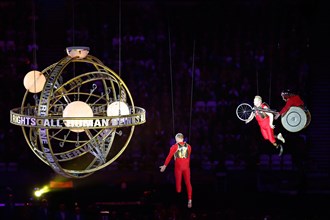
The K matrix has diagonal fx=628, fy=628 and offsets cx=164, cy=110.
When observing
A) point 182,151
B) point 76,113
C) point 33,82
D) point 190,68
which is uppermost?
point 190,68

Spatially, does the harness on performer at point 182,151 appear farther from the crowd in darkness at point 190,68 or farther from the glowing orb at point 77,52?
the crowd in darkness at point 190,68

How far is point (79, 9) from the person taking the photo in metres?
14.2

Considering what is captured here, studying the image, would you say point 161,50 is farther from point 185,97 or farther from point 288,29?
point 288,29

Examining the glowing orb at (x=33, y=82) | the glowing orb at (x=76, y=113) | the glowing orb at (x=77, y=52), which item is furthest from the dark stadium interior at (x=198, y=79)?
the glowing orb at (x=76, y=113)

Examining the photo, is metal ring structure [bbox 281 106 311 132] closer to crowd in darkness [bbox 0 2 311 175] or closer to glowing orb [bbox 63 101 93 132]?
glowing orb [bbox 63 101 93 132]

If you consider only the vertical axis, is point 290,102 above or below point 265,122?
above

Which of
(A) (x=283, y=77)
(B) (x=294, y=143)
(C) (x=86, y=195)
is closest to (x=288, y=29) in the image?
(A) (x=283, y=77)

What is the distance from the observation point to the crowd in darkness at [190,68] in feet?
46.4

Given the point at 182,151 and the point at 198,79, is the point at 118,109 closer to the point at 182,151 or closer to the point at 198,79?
the point at 182,151

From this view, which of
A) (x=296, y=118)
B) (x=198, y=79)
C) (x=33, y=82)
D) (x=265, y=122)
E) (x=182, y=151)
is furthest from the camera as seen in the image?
(x=198, y=79)

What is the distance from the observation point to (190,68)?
14453mm

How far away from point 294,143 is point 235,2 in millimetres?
3444

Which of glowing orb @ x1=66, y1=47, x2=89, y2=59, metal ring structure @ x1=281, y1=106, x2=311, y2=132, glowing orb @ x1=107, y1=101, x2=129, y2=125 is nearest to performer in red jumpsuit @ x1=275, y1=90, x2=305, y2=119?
metal ring structure @ x1=281, y1=106, x2=311, y2=132

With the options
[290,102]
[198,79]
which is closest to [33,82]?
[290,102]
